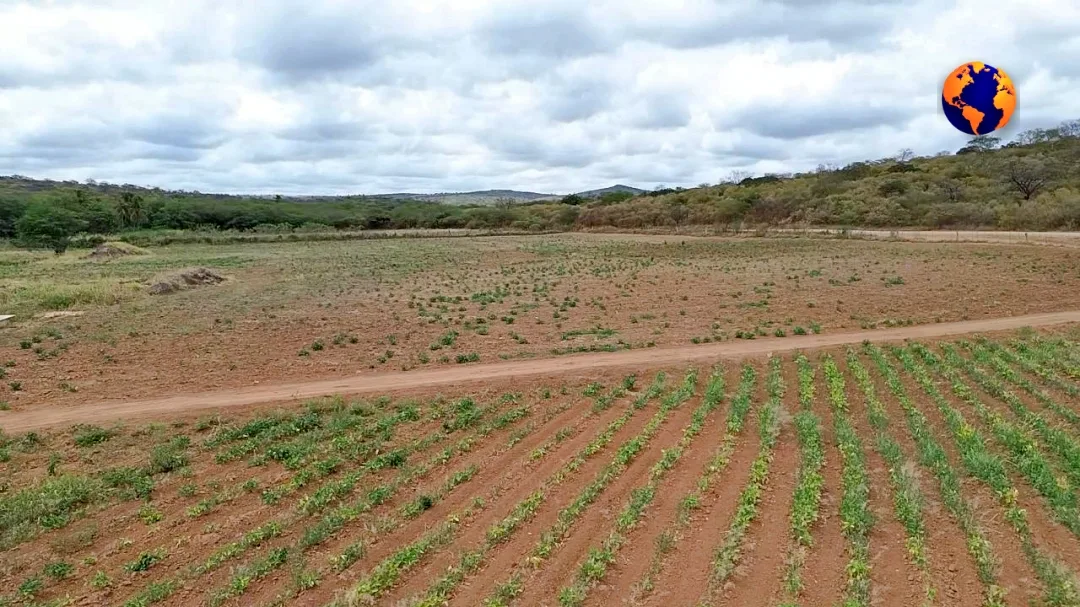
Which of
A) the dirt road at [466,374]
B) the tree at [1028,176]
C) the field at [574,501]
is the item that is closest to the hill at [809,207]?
the tree at [1028,176]

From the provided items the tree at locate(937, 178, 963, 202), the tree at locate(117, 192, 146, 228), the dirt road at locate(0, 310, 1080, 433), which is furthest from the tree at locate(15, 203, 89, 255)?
the tree at locate(937, 178, 963, 202)

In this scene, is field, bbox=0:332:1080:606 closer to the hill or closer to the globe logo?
the globe logo

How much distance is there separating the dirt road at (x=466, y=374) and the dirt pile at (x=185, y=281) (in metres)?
18.8

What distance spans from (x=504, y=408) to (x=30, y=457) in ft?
24.3

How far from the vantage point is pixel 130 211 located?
351 ft

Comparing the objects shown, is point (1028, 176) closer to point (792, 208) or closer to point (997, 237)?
point (792, 208)

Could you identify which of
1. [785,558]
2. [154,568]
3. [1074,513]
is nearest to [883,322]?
[1074,513]

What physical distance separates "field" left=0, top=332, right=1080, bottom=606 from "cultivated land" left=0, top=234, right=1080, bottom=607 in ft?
0.13

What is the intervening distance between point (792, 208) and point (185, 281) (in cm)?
6985

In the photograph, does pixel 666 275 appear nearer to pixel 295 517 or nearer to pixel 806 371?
pixel 806 371

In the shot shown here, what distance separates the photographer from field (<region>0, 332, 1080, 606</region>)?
6398mm

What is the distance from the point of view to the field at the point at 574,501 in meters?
6.40

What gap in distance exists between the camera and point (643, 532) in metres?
7.31

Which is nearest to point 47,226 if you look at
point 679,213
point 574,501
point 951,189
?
point 679,213
